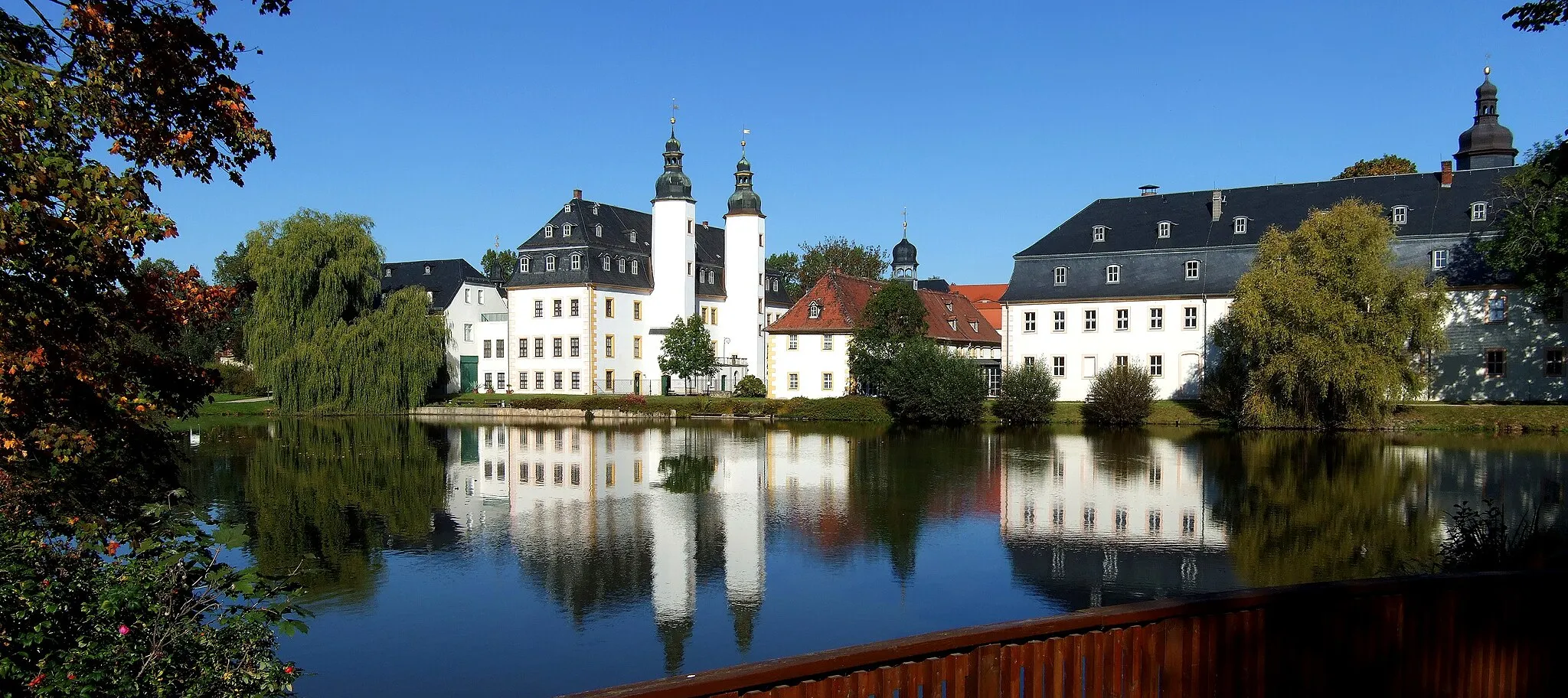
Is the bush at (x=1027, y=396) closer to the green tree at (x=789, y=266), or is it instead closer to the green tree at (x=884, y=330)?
the green tree at (x=884, y=330)

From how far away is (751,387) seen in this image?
57031 millimetres

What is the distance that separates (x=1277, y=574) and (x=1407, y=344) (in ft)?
93.7

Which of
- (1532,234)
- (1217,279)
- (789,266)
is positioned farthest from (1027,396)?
(789,266)

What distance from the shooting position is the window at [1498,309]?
42.1 meters

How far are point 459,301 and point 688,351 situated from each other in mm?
15717

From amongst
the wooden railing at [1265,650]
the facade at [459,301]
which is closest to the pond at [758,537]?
the wooden railing at [1265,650]

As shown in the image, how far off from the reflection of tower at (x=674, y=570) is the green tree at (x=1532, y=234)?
27242mm

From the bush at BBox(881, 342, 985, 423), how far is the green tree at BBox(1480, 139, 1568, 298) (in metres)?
18.2

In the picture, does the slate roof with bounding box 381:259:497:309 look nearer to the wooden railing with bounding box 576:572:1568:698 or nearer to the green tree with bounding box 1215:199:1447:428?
the green tree with bounding box 1215:199:1447:428

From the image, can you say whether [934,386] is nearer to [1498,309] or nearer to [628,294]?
[1498,309]

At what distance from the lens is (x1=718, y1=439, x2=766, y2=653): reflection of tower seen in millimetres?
11883

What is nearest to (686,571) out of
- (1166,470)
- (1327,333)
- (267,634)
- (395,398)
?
(267,634)

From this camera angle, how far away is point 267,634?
17.7 ft

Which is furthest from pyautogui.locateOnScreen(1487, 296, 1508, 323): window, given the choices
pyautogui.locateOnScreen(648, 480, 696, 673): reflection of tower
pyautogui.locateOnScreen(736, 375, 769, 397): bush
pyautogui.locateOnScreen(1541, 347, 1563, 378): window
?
pyautogui.locateOnScreen(648, 480, 696, 673): reflection of tower
